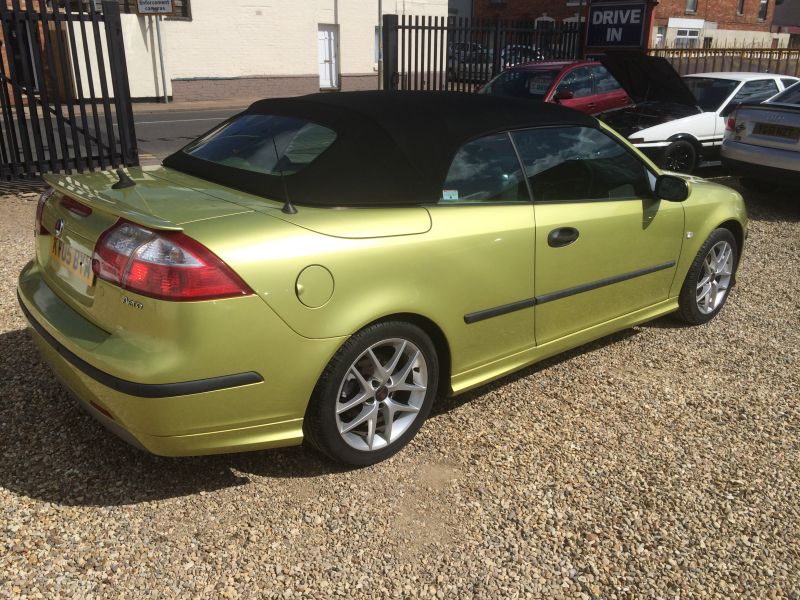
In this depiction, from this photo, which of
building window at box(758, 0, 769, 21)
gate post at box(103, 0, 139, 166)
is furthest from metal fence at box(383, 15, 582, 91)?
building window at box(758, 0, 769, 21)

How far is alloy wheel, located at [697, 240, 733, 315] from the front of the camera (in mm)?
4859

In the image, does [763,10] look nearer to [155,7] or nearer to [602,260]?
[155,7]

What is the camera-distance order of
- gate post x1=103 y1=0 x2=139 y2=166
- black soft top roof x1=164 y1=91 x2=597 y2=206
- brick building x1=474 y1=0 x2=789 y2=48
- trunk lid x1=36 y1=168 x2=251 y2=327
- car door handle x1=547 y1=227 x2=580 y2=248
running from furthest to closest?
1. brick building x1=474 y1=0 x2=789 y2=48
2. gate post x1=103 y1=0 x2=139 y2=166
3. car door handle x1=547 y1=227 x2=580 y2=248
4. black soft top roof x1=164 y1=91 x2=597 y2=206
5. trunk lid x1=36 y1=168 x2=251 y2=327

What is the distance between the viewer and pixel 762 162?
843 centimetres

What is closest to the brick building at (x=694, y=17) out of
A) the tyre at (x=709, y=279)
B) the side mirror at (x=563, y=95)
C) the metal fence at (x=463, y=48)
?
the metal fence at (x=463, y=48)

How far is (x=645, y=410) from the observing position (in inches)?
149

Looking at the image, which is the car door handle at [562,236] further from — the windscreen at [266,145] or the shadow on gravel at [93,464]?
the shadow on gravel at [93,464]

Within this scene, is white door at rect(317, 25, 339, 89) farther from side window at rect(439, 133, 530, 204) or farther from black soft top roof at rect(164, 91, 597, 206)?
side window at rect(439, 133, 530, 204)

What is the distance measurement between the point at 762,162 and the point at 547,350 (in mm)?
6132

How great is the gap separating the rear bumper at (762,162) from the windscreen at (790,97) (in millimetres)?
642

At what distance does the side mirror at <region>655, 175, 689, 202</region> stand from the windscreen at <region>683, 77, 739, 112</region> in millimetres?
6990

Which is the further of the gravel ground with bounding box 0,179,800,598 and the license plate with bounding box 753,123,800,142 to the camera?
the license plate with bounding box 753,123,800,142

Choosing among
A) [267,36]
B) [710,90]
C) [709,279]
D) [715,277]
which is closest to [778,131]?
[710,90]

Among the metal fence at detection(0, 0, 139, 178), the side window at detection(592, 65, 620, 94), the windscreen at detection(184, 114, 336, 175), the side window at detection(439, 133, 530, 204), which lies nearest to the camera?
the windscreen at detection(184, 114, 336, 175)
